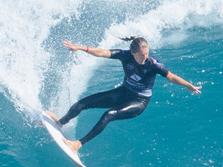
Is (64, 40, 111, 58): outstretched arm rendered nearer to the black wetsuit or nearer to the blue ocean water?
the black wetsuit

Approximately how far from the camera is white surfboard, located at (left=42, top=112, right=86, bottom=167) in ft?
29.7

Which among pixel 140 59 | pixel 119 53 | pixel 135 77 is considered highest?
pixel 119 53

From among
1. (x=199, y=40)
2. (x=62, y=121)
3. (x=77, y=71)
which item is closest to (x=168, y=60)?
(x=199, y=40)

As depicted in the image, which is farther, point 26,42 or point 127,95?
point 26,42

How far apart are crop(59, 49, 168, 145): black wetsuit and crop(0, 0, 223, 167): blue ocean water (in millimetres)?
910

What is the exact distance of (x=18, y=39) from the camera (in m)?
14.8

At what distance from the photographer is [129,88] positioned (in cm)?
977

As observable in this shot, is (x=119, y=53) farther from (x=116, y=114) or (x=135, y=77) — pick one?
(x=116, y=114)

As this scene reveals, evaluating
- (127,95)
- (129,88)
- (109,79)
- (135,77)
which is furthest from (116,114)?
(109,79)

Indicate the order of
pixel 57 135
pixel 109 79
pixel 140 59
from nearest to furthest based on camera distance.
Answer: pixel 140 59, pixel 57 135, pixel 109 79

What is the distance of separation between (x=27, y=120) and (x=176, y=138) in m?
3.32

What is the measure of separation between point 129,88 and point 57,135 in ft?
5.38

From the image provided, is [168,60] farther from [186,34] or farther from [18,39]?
[18,39]

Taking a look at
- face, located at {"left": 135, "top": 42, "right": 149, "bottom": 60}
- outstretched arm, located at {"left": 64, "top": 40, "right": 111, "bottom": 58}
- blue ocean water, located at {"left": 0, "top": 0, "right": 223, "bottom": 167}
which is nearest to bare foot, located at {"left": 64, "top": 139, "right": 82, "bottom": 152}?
blue ocean water, located at {"left": 0, "top": 0, "right": 223, "bottom": 167}
